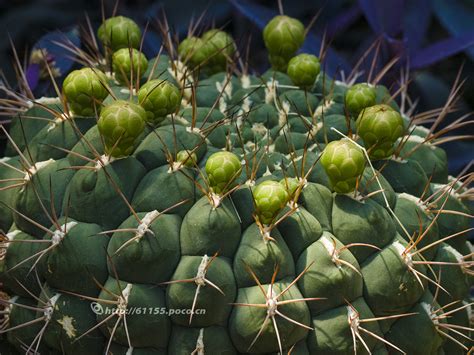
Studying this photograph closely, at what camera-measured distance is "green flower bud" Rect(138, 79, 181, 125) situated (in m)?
1.38

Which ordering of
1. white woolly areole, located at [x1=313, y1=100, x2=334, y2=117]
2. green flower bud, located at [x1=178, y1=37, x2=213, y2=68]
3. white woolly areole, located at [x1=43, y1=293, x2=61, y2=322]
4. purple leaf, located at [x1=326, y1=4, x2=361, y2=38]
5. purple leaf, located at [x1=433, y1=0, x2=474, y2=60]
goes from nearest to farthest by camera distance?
1. white woolly areole, located at [x1=43, y1=293, x2=61, y2=322]
2. white woolly areole, located at [x1=313, y1=100, x2=334, y2=117]
3. green flower bud, located at [x1=178, y1=37, x2=213, y2=68]
4. purple leaf, located at [x1=433, y1=0, x2=474, y2=60]
5. purple leaf, located at [x1=326, y1=4, x2=361, y2=38]

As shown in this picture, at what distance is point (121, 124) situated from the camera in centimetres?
129

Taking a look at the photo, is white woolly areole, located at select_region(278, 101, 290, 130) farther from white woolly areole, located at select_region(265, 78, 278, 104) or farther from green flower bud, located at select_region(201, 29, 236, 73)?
green flower bud, located at select_region(201, 29, 236, 73)

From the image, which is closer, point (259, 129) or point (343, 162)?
point (343, 162)

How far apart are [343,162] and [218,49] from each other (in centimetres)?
48

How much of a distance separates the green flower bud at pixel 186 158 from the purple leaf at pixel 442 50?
1.04 meters

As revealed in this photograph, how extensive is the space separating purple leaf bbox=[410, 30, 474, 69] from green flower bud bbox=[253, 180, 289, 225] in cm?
104

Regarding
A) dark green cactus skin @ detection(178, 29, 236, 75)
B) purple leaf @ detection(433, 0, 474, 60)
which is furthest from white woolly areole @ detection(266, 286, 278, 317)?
purple leaf @ detection(433, 0, 474, 60)

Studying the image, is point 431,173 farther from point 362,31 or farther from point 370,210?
point 362,31

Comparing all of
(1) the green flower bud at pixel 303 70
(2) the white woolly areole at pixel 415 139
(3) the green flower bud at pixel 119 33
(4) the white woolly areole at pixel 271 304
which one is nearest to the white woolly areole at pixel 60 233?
(4) the white woolly areole at pixel 271 304

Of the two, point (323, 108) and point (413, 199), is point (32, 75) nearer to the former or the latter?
point (323, 108)

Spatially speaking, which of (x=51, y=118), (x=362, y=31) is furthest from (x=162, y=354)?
(x=362, y=31)

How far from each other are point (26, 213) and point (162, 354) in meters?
0.35

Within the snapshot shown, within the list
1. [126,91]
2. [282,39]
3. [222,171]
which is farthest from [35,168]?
[282,39]
